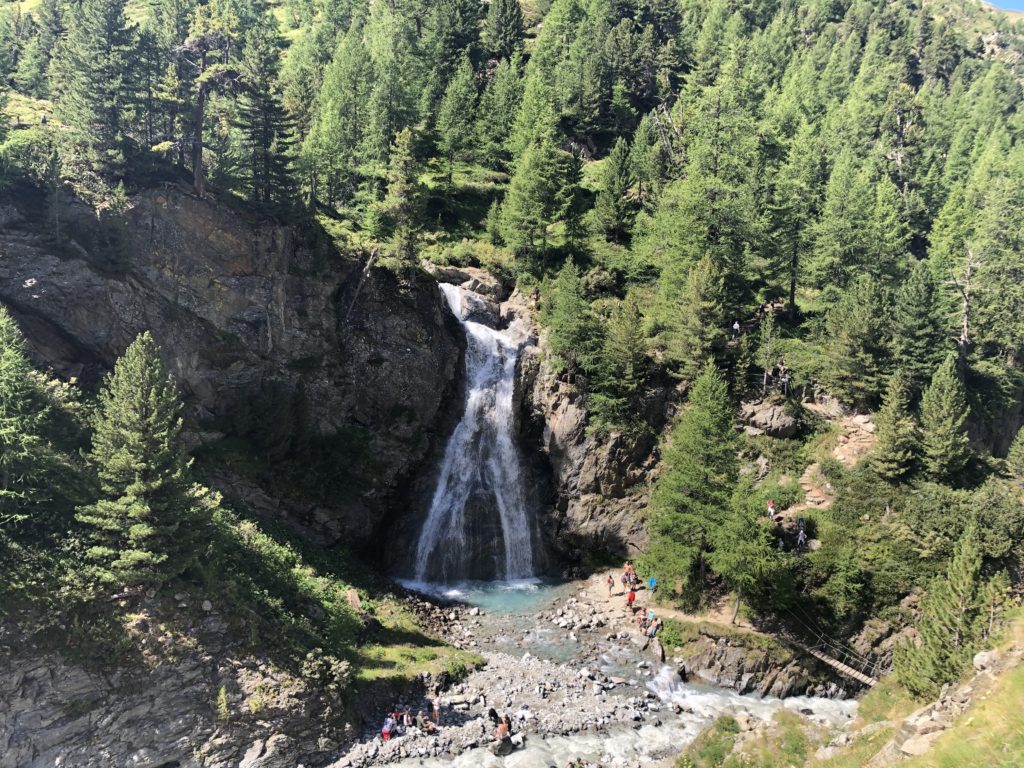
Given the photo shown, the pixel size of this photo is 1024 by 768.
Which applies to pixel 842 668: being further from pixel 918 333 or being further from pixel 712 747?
pixel 918 333

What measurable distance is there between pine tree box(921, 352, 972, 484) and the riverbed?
16.0 meters

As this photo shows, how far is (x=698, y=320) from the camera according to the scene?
143 feet

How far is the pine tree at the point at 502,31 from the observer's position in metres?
89.7

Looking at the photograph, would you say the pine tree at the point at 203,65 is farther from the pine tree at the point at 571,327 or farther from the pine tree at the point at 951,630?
the pine tree at the point at 951,630

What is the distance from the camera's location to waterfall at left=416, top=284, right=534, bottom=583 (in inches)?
1730

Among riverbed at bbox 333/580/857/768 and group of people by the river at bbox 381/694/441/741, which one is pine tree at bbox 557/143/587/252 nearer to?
riverbed at bbox 333/580/857/768

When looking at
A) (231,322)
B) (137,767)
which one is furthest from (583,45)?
(137,767)

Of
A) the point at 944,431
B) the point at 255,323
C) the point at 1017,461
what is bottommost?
the point at 1017,461

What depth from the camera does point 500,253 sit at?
5756cm

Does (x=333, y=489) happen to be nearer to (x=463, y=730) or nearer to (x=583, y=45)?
(x=463, y=730)

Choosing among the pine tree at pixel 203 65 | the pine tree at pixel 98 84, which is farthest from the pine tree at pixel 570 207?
the pine tree at pixel 98 84

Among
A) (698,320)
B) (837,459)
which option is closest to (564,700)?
(837,459)

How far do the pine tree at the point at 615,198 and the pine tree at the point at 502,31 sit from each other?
42.1 metres

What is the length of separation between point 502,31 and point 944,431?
81.9m
